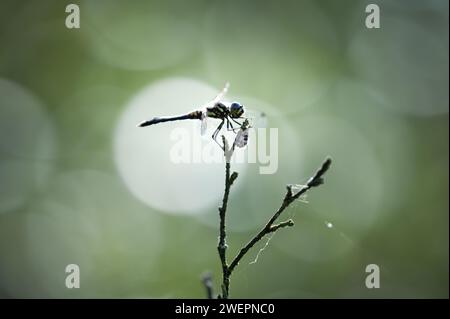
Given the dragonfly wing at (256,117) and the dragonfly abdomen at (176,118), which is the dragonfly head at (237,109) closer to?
the dragonfly wing at (256,117)

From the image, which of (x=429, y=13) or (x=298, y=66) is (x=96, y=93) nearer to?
(x=298, y=66)

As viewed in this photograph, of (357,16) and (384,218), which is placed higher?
(357,16)

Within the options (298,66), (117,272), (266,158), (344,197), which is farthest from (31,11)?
(266,158)

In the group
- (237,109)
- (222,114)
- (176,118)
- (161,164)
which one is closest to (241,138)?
(237,109)

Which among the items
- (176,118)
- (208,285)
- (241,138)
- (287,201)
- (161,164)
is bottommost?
(208,285)

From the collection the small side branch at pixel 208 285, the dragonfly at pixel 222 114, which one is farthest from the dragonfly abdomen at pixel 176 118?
Answer: the small side branch at pixel 208 285

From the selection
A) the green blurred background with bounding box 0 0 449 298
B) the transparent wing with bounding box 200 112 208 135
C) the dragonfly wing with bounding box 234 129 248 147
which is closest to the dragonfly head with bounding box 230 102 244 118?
the transparent wing with bounding box 200 112 208 135

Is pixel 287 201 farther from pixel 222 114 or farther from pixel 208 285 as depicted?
pixel 222 114

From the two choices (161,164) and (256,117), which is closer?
(256,117)
